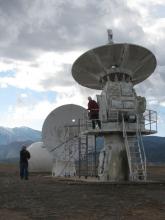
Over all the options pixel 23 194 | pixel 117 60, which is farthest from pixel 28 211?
pixel 117 60

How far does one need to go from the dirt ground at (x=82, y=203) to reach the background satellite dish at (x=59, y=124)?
1545cm

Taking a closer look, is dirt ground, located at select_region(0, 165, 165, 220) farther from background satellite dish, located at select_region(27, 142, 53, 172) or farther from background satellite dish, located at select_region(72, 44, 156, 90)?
background satellite dish, located at select_region(27, 142, 53, 172)

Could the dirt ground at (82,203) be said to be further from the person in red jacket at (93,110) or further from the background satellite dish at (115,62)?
the background satellite dish at (115,62)

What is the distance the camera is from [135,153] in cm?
2992

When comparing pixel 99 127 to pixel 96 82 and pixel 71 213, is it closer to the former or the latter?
pixel 96 82

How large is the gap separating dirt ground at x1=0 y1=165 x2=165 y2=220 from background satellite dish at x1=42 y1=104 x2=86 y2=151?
15.4 m

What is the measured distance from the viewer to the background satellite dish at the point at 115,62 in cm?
3042

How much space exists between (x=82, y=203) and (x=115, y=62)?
51.5 ft

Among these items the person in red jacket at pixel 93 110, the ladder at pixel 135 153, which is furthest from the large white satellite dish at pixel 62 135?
the ladder at pixel 135 153

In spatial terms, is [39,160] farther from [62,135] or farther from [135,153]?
[135,153]

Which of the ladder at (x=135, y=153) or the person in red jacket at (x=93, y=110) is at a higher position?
the person in red jacket at (x=93, y=110)

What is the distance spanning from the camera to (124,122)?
98.2 ft

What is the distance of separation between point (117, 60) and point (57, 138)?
11.2 meters

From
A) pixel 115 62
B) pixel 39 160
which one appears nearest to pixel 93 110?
pixel 115 62
